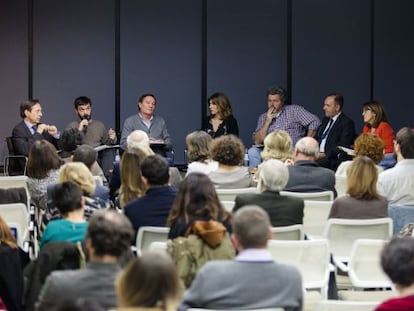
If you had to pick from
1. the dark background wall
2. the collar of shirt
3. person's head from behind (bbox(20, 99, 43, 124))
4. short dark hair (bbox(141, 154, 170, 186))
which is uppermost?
the dark background wall

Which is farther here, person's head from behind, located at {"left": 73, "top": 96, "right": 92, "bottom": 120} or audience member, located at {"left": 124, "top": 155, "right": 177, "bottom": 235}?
person's head from behind, located at {"left": 73, "top": 96, "right": 92, "bottom": 120}

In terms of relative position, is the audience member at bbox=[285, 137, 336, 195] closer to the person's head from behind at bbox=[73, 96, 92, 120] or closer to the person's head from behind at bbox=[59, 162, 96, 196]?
the person's head from behind at bbox=[59, 162, 96, 196]

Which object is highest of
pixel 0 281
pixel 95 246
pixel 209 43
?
pixel 209 43

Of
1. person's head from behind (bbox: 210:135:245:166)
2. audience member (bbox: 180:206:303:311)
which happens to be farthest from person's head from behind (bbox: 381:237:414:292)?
person's head from behind (bbox: 210:135:245:166)

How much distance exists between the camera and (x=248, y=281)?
4199 mm

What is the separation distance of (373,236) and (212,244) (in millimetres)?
1588

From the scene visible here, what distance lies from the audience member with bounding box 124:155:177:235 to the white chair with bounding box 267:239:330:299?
102 centimetres

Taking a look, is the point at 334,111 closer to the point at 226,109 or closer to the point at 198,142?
the point at 226,109

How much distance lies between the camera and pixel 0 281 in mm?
5184

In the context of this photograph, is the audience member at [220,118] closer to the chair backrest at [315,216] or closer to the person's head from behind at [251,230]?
the chair backrest at [315,216]

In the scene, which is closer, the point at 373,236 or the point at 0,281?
the point at 0,281

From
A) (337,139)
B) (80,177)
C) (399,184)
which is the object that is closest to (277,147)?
(399,184)

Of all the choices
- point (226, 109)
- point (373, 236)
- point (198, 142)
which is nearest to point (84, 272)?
point (373, 236)

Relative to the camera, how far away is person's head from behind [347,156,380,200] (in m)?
6.42
